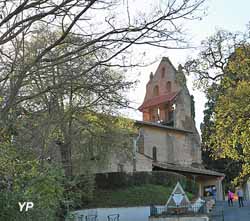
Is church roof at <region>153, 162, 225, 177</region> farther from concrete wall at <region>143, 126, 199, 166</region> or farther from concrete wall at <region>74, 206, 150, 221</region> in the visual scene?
→ concrete wall at <region>74, 206, 150, 221</region>

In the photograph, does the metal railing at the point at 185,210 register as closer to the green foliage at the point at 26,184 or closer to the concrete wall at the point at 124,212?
the concrete wall at the point at 124,212

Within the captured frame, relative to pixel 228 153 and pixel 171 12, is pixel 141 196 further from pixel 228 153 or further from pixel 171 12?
pixel 171 12

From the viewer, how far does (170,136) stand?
61.8m

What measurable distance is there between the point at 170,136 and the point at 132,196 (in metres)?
22.8

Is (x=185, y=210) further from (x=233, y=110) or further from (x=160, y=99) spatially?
(x=160, y=99)

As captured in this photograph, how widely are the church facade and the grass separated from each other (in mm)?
6121

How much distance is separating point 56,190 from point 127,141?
76.8 ft

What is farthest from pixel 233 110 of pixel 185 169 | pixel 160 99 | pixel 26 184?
pixel 160 99

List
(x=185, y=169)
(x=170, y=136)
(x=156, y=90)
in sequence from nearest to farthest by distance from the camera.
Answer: (x=185, y=169), (x=170, y=136), (x=156, y=90)

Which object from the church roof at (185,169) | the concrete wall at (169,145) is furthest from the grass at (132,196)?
the concrete wall at (169,145)

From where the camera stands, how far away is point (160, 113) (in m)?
70.1

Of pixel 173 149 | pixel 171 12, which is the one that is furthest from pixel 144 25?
pixel 173 149

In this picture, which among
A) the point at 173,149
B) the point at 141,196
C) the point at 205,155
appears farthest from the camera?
the point at 205,155

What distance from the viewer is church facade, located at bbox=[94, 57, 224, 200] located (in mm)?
55344
